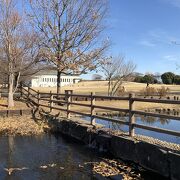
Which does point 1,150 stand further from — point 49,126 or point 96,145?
point 49,126

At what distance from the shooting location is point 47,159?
10758mm

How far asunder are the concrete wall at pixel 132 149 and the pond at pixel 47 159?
30cm

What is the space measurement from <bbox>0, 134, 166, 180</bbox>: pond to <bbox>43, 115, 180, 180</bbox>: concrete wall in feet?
0.99

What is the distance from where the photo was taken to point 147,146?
9.77 metres

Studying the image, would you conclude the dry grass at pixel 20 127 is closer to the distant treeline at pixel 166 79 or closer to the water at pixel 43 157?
the water at pixel 43 157

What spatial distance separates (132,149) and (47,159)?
2336mm

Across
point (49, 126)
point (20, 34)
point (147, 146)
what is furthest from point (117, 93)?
point (147, 146)

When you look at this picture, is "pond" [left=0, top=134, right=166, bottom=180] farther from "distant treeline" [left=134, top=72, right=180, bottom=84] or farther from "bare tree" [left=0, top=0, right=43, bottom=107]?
"distant treeline" [left=134, top=72, right=180, bottom=84]

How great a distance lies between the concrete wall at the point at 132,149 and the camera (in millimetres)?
8805

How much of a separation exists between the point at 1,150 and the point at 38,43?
602 inches

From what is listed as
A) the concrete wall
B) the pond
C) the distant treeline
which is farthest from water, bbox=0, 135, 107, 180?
the distant treeline

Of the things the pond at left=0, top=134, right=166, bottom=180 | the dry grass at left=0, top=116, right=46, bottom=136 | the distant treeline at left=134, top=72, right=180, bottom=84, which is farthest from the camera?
the distant treeline at left=134, top=72, right=180, bottom=84

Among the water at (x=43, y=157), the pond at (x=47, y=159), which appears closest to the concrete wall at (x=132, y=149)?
the pond at (x=47, y=159)

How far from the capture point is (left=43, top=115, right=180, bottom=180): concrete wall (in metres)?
8.80
